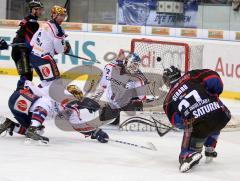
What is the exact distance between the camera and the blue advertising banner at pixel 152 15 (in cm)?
1029

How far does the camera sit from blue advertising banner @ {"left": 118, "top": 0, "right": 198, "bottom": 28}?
10.3m

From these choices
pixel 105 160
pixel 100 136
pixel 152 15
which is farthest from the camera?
pixel 152 15

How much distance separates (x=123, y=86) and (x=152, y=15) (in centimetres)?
441

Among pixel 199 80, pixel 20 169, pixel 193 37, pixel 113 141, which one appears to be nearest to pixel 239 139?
pixel 113 141

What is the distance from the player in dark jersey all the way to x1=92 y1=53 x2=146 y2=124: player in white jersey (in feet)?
2.73

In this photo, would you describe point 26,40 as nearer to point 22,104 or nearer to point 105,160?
point 22,104

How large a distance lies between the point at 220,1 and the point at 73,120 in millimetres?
5946

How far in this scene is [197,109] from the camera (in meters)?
4.06

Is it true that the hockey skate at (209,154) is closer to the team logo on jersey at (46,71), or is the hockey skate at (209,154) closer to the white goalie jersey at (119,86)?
the team logo on jersey at (46,71)

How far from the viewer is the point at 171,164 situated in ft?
14.0

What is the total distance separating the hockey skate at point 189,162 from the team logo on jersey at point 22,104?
5.31 feet

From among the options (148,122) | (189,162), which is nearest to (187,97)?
(189,162)

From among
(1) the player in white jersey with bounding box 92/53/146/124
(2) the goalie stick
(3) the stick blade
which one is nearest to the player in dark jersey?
(1) the player in white jersey with bounding box 92/53/146/124

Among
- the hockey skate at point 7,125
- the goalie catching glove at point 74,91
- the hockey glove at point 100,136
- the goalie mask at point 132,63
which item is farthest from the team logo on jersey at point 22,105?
the goalie mask at point 132,63
